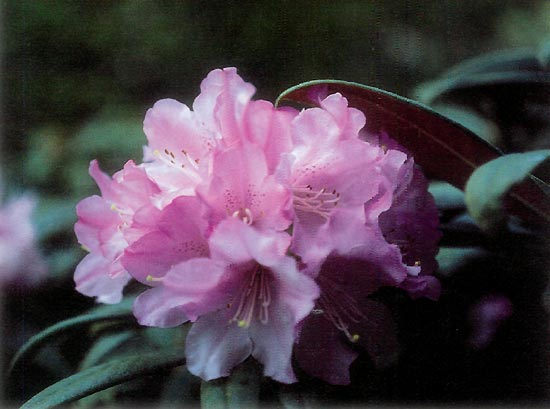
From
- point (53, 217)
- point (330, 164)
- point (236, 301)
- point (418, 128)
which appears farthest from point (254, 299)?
point (53, 217)

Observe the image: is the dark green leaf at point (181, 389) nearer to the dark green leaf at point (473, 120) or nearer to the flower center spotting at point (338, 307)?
the flower center spotting at point (338, 307)

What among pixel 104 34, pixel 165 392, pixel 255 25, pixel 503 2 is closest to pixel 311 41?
pixel 255 25

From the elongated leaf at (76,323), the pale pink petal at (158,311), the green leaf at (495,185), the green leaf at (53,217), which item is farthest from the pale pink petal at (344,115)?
the green leaf at (53,217)

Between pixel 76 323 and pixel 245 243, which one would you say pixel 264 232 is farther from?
pixel 76 323

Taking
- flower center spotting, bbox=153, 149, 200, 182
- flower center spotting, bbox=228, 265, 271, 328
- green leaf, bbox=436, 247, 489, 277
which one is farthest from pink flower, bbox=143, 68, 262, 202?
green leaf, bbox=436, 247, 489, 277

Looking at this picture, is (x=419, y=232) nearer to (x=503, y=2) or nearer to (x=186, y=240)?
(x=186, y=240)

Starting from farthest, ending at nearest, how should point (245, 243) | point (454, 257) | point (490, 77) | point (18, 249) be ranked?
1. point (18, 249)
2. point (490, 77)
3. point (454, 257)
4. point (245, 243)

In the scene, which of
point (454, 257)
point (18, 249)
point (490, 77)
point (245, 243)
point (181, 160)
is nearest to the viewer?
point (245, 243)
